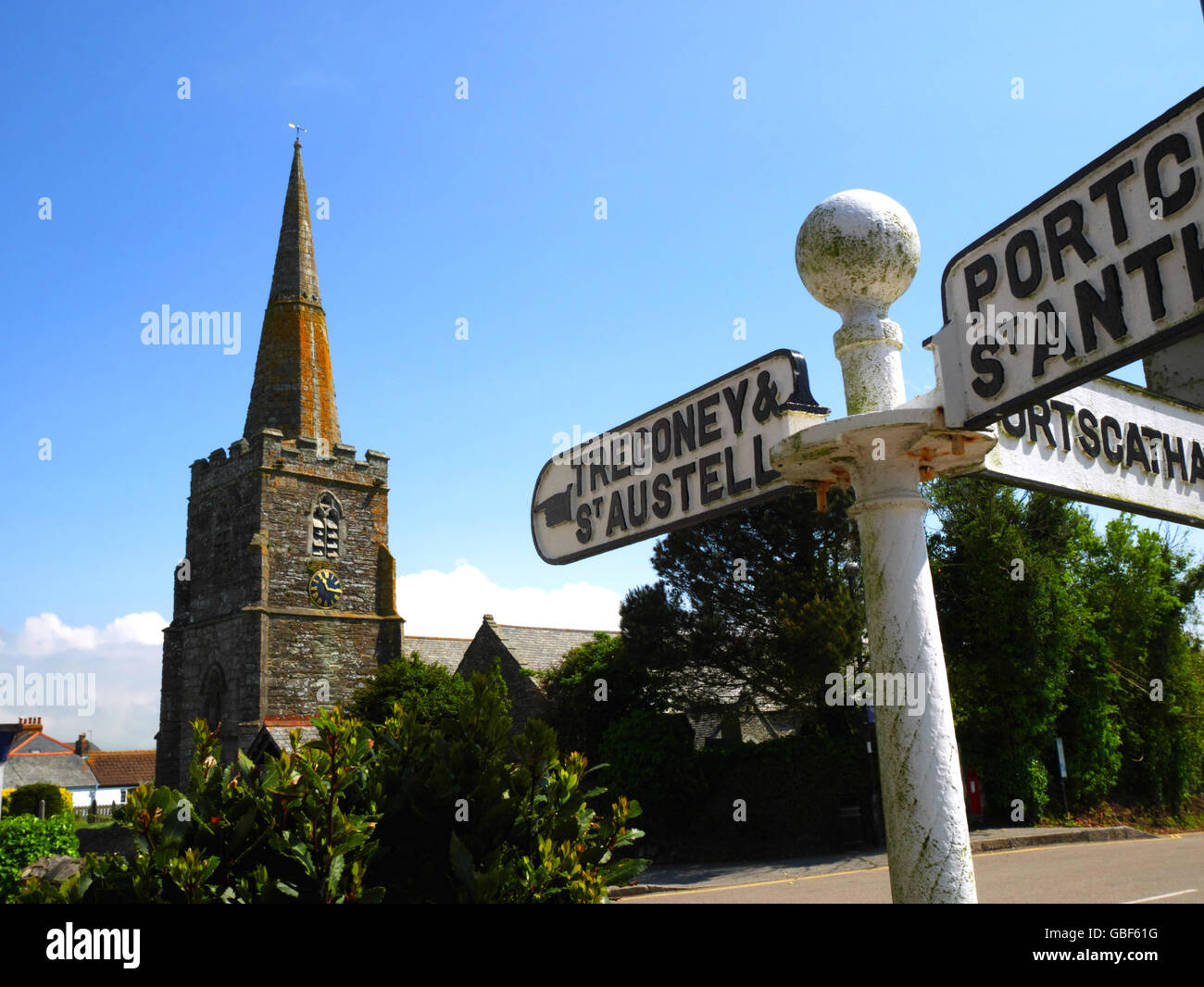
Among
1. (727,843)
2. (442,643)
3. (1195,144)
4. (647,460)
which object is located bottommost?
(727,843)

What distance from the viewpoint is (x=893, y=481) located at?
2426mm

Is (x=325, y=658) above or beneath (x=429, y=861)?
above

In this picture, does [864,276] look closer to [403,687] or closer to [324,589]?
[403,687]

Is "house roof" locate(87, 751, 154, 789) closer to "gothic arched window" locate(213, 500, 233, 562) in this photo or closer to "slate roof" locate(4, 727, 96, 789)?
"slate roof" locate(4, 727, 96, 789)

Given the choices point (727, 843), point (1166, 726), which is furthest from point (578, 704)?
point (1166, 726)

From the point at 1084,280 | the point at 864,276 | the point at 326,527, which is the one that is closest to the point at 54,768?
the point at 326,527

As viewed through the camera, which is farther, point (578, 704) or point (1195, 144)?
point (578, 704)

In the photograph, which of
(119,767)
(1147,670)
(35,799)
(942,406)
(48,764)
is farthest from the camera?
(119,767)

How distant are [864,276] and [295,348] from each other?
48181mm

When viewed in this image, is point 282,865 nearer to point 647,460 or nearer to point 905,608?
point 647,460

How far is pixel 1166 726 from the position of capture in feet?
85.2

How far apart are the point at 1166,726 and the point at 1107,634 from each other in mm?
3225

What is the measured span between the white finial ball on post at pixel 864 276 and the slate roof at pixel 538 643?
32.5m
